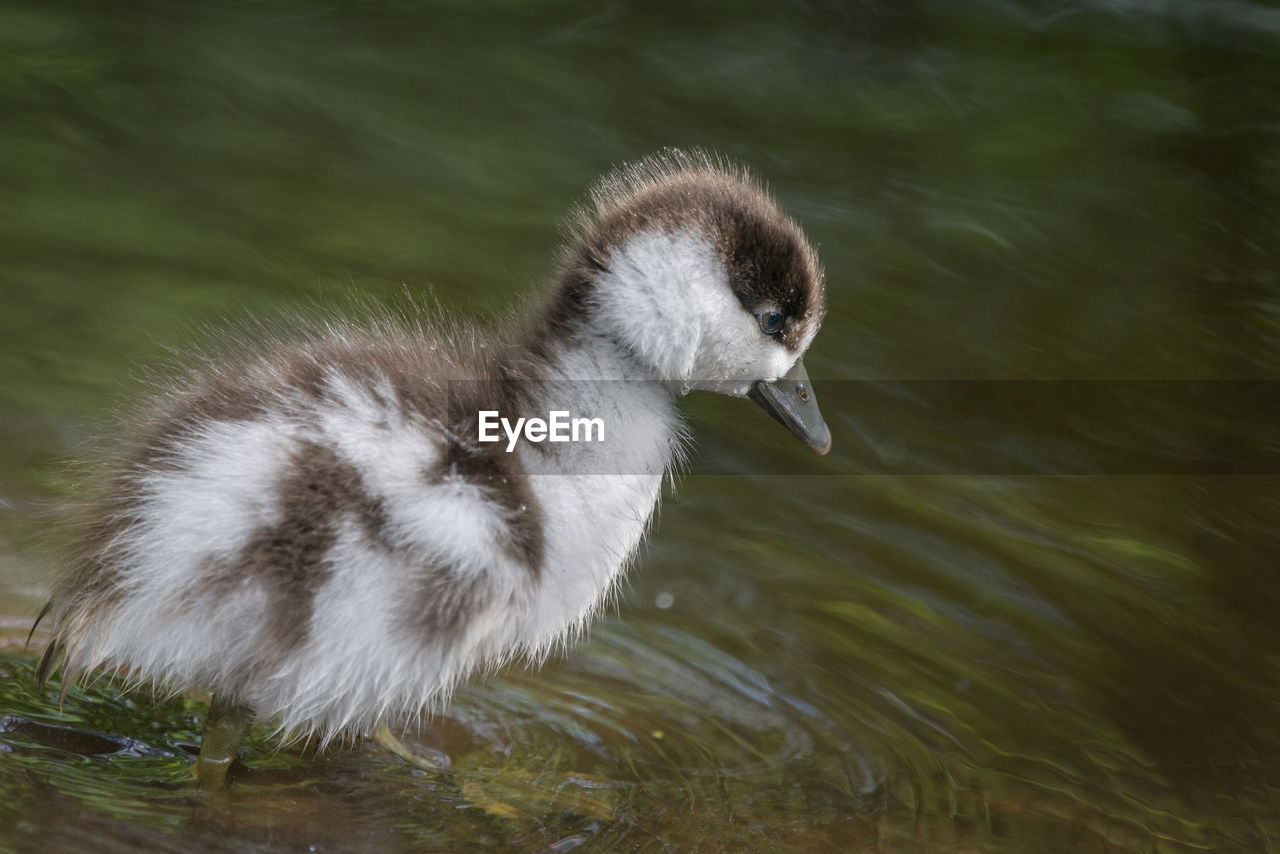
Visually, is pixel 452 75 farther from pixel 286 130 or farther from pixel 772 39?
pixel 772 39

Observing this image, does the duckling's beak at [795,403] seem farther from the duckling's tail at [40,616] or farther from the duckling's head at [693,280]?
the duckling's tail at [40,616]

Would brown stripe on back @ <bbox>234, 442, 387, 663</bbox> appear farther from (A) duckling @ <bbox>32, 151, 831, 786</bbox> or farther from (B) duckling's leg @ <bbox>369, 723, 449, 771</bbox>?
(B) duckling's leg @ <bbox>369, 723, 449, 771</bbox>

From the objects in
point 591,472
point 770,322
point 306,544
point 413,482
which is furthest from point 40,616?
point 770,322

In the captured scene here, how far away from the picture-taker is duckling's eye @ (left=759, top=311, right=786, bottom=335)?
9.08ft

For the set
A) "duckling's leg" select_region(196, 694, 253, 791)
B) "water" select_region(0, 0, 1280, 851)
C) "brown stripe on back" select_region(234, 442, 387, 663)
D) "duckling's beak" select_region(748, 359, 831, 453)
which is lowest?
"water" select_region(0, 0, 1280, 851)

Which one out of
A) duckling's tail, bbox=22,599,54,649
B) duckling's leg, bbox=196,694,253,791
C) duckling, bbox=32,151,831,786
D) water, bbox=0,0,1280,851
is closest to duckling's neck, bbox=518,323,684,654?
duckling, bbox=32,151,831,786

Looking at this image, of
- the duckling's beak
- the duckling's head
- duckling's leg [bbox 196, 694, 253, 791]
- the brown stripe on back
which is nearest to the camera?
the brown stripe on back

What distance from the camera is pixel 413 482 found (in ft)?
8.05

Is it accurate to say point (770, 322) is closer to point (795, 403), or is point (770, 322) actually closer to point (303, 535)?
point (795, 403)

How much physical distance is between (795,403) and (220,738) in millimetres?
1165

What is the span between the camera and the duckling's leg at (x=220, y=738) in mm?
2562

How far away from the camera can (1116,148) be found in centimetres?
521

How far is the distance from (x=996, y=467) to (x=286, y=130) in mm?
2565

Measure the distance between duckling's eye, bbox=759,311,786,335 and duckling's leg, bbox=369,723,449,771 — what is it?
3.07ft
